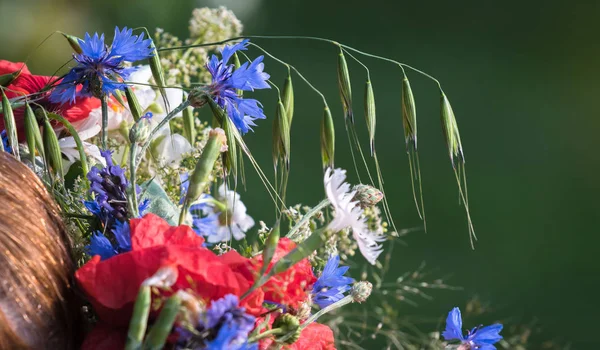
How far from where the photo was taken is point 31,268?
1.46ft

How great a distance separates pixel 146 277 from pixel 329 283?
0.44ft

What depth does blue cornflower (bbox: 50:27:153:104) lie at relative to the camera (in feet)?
1.80

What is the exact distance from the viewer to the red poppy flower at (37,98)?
63 centimetres

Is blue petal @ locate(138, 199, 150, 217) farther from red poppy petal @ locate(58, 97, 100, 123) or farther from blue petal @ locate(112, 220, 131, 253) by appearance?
red poppy petal @ locate(58, 97, 100, 123)

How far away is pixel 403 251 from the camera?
3490mm

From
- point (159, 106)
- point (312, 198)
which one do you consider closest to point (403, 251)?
point (312, 198)

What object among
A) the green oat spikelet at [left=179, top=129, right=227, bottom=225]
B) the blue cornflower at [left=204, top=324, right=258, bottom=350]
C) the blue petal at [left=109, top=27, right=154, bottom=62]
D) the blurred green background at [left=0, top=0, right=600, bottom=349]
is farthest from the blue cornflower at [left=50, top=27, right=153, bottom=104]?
the blurred green background at [left=0, top=0, right=600, bottom=349]

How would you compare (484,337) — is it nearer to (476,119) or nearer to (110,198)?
(110,198)

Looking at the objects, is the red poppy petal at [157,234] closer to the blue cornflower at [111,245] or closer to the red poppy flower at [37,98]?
the blue cornflower at [111,245]

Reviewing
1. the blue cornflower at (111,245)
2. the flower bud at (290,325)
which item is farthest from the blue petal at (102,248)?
the flower bud at (290,325)

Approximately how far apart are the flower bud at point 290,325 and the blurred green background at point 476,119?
7.36 ft

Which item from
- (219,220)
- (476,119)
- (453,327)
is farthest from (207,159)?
(476,119)

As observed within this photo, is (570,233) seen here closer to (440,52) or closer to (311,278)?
(440,52)

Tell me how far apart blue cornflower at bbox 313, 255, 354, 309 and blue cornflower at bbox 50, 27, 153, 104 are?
17 cm
